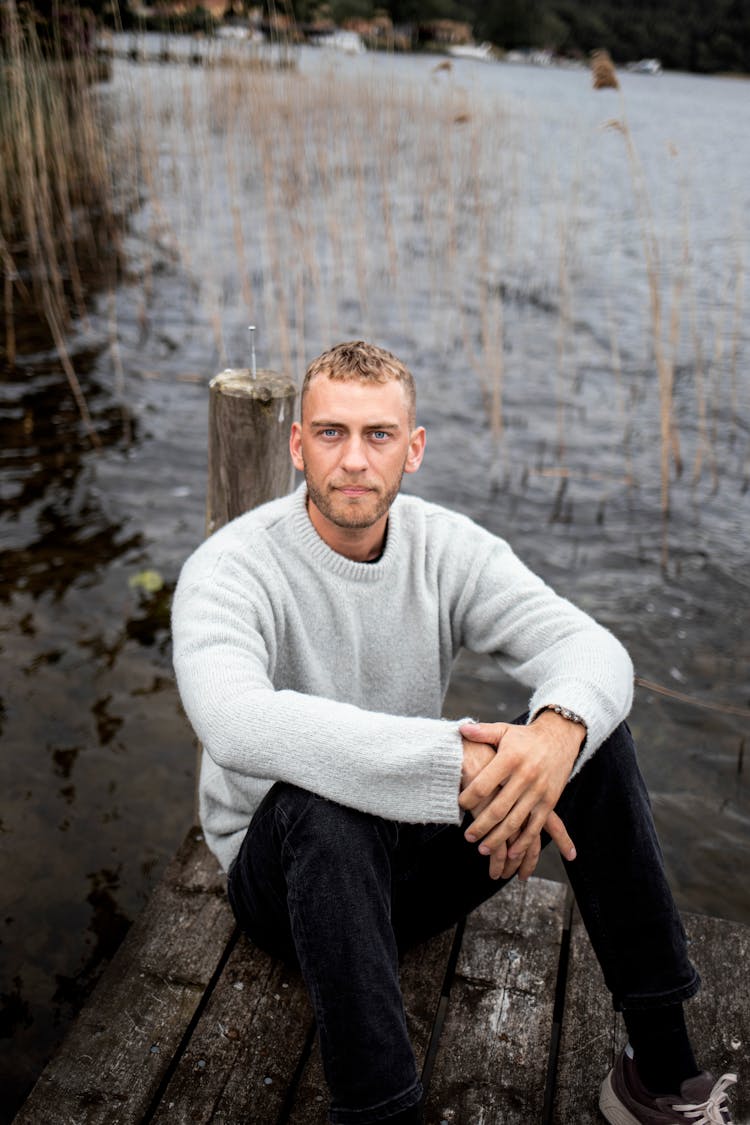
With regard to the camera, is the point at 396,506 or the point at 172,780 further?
the point at 172,780

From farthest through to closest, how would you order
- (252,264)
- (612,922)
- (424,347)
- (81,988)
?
(252,264), (424,347), (81,988), (612,922)

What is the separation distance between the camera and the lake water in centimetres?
291

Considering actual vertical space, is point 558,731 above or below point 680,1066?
above

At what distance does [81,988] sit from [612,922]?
1396mm

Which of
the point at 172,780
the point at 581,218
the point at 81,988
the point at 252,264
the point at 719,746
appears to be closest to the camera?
the point at 81,988

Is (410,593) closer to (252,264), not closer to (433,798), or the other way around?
(433,798)

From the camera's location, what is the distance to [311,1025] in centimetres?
182

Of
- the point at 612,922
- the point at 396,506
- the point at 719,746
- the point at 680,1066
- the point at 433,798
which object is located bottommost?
the point at 719,746

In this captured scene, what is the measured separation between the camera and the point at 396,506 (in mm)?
2107

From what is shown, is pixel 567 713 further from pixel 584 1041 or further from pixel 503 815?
pixel 584 1041

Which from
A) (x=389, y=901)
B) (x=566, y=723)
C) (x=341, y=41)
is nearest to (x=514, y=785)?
(x=566, y=723)

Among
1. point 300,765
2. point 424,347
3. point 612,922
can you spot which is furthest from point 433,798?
point 424,347

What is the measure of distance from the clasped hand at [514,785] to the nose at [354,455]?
0.56m

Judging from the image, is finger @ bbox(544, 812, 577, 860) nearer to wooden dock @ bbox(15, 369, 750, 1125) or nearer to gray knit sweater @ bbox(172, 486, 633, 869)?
gray knit sweater @ bbox(172, 486, 633, 869)
